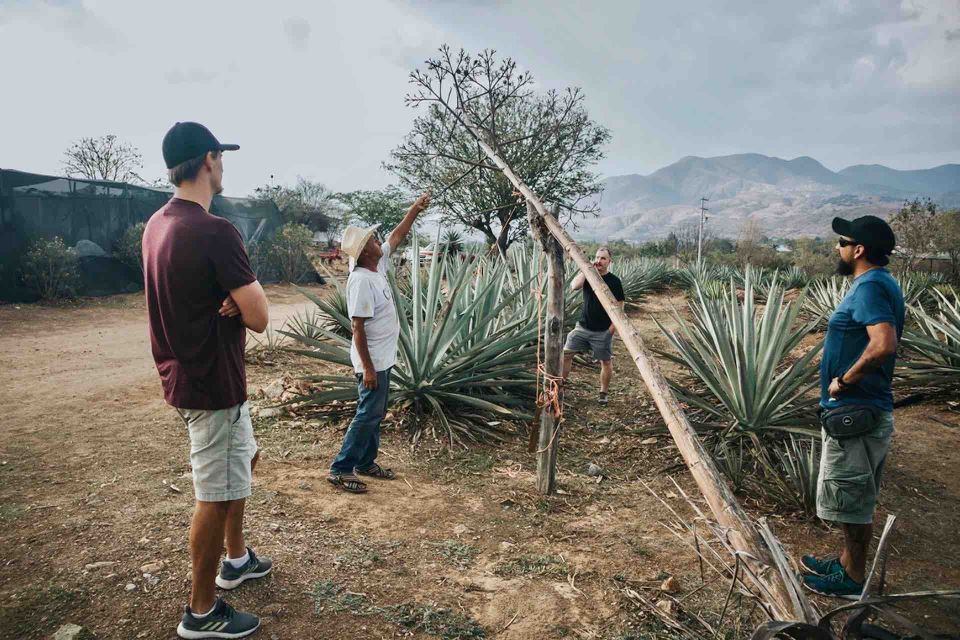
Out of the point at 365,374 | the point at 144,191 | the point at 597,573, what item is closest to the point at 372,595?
the point at 597,573

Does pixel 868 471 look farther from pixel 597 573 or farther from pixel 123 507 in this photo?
pixel 123 507

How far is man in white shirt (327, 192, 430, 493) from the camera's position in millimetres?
3381

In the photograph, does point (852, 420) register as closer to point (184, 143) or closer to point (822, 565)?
point (822, 565)

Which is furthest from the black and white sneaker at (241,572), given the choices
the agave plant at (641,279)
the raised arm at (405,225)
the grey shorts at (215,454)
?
the agave plant at (641,279)

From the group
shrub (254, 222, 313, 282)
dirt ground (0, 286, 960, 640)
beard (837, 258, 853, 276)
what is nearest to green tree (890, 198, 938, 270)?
dirt ground (0, 286, 960, 640)

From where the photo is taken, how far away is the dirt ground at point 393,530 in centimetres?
226

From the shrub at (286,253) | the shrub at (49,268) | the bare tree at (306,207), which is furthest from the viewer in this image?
the bare tree at (306,207)

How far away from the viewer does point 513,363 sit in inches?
210

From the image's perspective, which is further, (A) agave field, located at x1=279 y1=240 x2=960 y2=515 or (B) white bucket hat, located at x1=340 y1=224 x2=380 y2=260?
(A) agave field, located at x1=279 y1=240 x2=960 y2=515

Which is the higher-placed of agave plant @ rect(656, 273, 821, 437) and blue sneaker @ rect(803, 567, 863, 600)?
agave plant @ rect(656, 273, 821, 437)

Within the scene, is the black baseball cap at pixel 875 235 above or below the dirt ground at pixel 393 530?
above

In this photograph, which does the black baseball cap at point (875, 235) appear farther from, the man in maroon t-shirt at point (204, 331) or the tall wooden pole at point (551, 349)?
the man in maroon t-shirt at point (204, 331)

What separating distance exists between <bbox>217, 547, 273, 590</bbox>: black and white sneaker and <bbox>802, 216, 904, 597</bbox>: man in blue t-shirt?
8.04 ft

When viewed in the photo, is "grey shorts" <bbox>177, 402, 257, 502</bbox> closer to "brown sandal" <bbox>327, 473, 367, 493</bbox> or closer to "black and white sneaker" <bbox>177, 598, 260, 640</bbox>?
"black and white sneaker" <bbox>177, 598, 260, 640</bbox>
